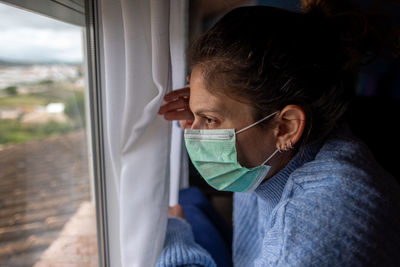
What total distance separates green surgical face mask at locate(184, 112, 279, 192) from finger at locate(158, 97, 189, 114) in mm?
110

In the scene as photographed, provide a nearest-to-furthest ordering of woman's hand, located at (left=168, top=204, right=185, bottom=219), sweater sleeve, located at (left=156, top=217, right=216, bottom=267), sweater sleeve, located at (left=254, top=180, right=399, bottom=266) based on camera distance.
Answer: sweater sleeve, located at (left=254, top=180, right=399, bottom=266) < sweater sleeve, located at (left=156, top=217, right=216, bottom=267) < woman's hand, located at (left=168, top=204, right=185, bottom=219)

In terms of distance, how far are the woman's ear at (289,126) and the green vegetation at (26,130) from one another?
907 millimetres

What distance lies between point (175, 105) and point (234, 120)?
0.81ft

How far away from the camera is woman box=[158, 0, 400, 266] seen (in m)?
0.74

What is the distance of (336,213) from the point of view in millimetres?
741

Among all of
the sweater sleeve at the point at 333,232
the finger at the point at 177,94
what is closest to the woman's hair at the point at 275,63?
the finger at the point at 177,94

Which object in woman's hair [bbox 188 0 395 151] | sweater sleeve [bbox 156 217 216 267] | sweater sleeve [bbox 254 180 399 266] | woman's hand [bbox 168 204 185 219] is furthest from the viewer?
woman's hand [bbox 168 204 185 219]

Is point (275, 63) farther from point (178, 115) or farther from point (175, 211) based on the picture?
point (175, 211)

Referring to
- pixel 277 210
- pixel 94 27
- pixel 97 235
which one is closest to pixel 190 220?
pixel 97 235

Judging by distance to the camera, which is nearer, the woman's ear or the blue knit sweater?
the blue knit sweater

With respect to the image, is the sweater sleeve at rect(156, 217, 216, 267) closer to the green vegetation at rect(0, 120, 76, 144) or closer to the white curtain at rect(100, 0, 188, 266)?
the white curtain at rect(100, 0, 188, 266)

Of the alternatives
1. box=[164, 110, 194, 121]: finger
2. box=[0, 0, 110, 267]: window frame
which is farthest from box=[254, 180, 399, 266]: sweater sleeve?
box=[0, 0, 110, 267]: window frame

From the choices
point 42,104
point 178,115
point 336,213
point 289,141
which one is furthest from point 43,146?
point 336,213

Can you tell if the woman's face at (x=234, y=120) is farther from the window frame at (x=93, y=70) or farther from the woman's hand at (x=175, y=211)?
the woman's hand at (x=175, y=211)
